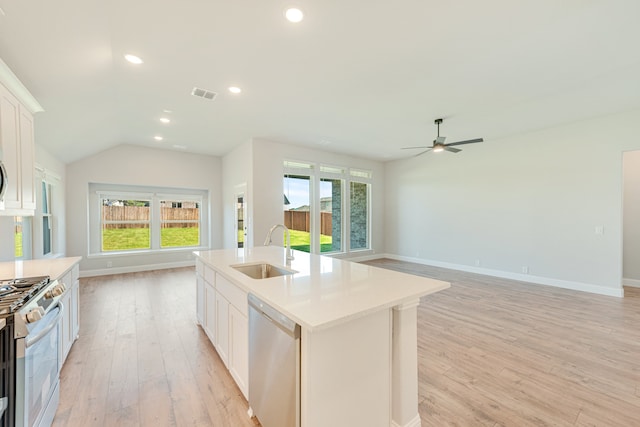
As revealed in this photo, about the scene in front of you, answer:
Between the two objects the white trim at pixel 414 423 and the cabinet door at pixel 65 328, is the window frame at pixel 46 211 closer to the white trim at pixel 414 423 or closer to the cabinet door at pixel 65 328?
the cabinet door at pixel 65 328

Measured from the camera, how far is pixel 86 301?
13.6 ft

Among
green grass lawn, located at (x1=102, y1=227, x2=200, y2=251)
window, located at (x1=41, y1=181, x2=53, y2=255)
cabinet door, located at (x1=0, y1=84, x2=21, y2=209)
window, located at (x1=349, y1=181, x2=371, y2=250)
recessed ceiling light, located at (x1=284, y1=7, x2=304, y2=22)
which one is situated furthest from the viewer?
window, located at (x1=349, y1=181, x2=371, y2=250)

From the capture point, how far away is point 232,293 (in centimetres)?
209

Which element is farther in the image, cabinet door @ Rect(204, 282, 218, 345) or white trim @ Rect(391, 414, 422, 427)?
cabinet door @ Rect(204, 282, 218, 345)

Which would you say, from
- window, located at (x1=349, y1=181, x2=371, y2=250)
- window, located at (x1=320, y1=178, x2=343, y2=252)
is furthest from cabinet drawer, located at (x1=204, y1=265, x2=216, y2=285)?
window, located at (x1=349, y1=181, x2=371, y2=250)

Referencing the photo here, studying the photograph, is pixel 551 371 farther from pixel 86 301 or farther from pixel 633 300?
pixel 86 301

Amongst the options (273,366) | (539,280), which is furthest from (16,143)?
(539,280)

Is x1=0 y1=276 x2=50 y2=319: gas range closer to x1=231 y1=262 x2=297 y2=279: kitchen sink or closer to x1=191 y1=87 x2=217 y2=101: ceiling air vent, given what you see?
x1=231 y1=262 x2=297 y2=279: kitchen sink

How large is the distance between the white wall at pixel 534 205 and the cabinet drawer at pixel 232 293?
5.68 meters

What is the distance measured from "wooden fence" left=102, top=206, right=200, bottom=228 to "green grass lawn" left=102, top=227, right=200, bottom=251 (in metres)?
0.11

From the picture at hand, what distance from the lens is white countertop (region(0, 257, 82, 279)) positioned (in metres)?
2.10

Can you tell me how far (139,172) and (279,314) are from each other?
6.49m

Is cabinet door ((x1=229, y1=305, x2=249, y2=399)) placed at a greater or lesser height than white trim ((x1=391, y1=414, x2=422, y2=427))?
greater


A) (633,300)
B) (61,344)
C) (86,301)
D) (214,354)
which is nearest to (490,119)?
(633,300)
